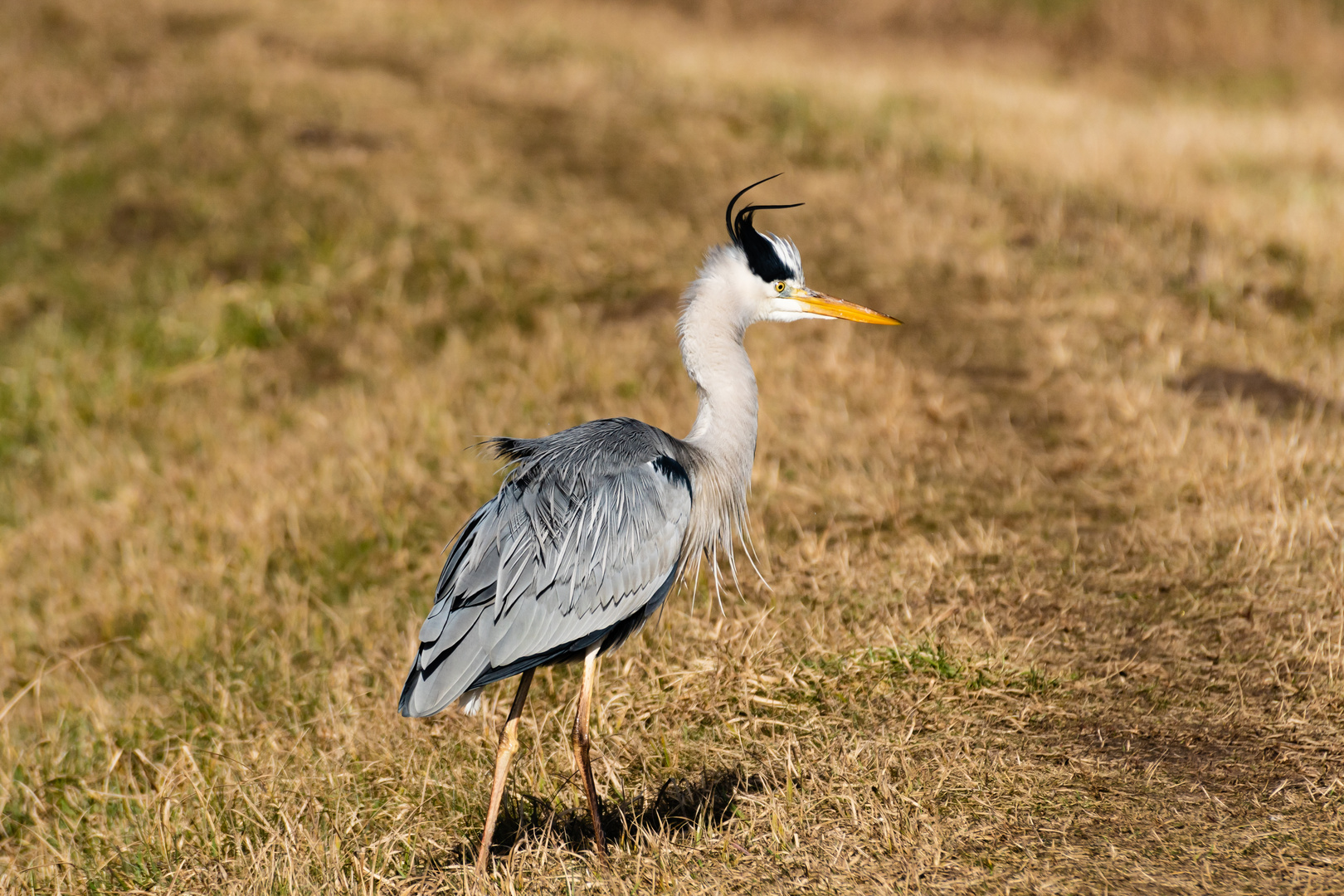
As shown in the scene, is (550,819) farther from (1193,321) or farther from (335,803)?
(1193,321)

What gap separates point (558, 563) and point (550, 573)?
5cm

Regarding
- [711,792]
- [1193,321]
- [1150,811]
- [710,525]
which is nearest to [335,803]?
[711,792]

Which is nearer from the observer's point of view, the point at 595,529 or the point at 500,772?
the point at 500,772

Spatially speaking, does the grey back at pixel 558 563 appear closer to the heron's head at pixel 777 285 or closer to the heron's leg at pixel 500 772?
the heron's leg at pixel 500 772

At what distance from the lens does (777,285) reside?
16.4 ft

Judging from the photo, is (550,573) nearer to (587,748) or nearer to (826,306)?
(587,748)

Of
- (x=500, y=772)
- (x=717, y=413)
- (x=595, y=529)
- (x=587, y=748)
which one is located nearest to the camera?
(x=500, y=772)

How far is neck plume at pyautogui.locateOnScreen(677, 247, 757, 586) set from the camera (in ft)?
15.6

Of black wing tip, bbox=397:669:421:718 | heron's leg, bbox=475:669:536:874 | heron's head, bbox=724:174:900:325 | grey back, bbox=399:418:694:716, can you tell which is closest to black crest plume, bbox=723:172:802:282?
heron's head, bbox=724:174:900:325

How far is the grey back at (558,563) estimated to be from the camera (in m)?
4.26

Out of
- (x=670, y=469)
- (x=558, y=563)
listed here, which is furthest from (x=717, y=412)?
(x=558, y=563)

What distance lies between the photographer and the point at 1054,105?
44.1ft

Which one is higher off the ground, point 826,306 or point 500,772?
point 826,306

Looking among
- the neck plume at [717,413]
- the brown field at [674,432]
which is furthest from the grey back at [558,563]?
the brown field at [674,432]
